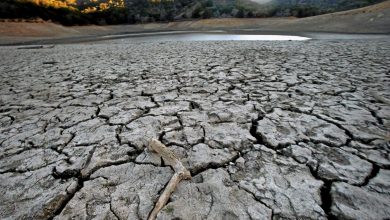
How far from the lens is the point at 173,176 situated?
49.7 inches

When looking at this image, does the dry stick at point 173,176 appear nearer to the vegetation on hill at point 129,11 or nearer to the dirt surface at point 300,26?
the dirt surface at point 300,26

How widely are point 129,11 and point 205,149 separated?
4457cm

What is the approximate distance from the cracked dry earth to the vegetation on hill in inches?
1302

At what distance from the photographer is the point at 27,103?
2.59 meters

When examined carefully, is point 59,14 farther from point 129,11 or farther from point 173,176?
point 173,176

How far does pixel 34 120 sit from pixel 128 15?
136ft

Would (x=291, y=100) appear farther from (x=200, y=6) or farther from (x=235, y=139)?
(x=200, y=6)

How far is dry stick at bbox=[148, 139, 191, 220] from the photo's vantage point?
3.63 feet

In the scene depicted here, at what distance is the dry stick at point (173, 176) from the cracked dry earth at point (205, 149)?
1.4 inches

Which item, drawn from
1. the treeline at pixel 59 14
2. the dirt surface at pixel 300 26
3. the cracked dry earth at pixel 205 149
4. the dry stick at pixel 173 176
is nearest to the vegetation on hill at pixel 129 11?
the treeline at pixel 59 14

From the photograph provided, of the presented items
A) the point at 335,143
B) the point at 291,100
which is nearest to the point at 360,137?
the point at 335,143

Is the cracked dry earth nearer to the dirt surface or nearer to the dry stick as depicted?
the dry stick

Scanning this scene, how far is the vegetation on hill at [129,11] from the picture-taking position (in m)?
29.2

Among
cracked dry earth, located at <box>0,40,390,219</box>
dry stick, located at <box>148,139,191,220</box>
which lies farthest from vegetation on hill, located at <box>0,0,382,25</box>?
dry stick, located at <box>148,139,191,220</box>
